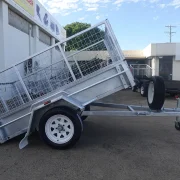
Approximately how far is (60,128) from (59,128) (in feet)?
0.07

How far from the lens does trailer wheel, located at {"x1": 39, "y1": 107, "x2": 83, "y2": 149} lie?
19.5 ft

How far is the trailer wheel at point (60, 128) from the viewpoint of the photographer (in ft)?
19.5

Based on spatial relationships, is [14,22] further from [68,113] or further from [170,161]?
[170,161]

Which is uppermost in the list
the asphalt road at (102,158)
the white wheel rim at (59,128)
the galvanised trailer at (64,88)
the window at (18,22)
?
the window at (18,22)

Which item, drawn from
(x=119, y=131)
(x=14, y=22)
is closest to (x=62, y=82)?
(x=119, y=131)

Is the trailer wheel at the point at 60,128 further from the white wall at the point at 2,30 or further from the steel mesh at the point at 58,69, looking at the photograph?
the white wall at the point at 2,30

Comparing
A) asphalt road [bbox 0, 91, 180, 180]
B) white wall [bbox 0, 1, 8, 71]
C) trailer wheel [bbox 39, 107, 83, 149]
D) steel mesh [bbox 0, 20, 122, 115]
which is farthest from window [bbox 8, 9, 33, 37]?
trailer wheel [bbox 39, 107, 83, 149]

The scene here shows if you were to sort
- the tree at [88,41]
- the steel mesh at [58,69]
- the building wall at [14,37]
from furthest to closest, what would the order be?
the building wall at [14,37]
the tree at [88,41]
the steel mesh at [58,69]

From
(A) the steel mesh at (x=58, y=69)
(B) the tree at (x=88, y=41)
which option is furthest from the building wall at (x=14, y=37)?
(B) the tree at (x=88, y=41)

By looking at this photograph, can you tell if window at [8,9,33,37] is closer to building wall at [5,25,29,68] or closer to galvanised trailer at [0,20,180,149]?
building wall at [5,25,29,68]

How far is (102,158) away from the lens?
5426 mm

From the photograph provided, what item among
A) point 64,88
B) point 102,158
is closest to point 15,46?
point 64,88

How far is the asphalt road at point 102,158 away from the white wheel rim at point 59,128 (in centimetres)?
29

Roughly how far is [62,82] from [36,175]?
2619 mm
